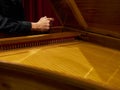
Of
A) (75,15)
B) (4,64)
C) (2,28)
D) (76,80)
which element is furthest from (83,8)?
(76,80)

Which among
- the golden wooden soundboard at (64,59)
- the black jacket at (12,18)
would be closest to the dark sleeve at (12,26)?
the black jacket at (12,18)

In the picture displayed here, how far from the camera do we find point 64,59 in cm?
156

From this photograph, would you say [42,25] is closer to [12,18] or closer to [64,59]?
[12,18]

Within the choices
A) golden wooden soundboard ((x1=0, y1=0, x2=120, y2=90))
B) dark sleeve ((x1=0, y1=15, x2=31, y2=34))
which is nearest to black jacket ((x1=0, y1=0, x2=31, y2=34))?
dark sleeve ((x1=0, y1=15, x2=31, y2=34))

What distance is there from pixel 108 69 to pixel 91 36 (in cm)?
68

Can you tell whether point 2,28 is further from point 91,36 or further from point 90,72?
point 90,72

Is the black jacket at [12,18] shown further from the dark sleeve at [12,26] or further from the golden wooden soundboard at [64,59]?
the golden wooden soundboard at [64,59]

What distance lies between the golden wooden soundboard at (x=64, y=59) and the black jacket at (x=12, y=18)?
0.47ft

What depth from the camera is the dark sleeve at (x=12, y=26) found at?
1859mm

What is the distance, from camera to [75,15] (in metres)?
2.11

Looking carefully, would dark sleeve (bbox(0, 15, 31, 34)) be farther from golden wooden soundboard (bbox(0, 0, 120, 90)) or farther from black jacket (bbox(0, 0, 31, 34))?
golden wooden soundboard (bbox(0, 0, 120, 90))

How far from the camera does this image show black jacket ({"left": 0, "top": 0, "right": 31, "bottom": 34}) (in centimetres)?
187

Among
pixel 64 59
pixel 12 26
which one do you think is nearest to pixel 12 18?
pixel 12 26

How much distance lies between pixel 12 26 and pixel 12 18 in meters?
0.18
